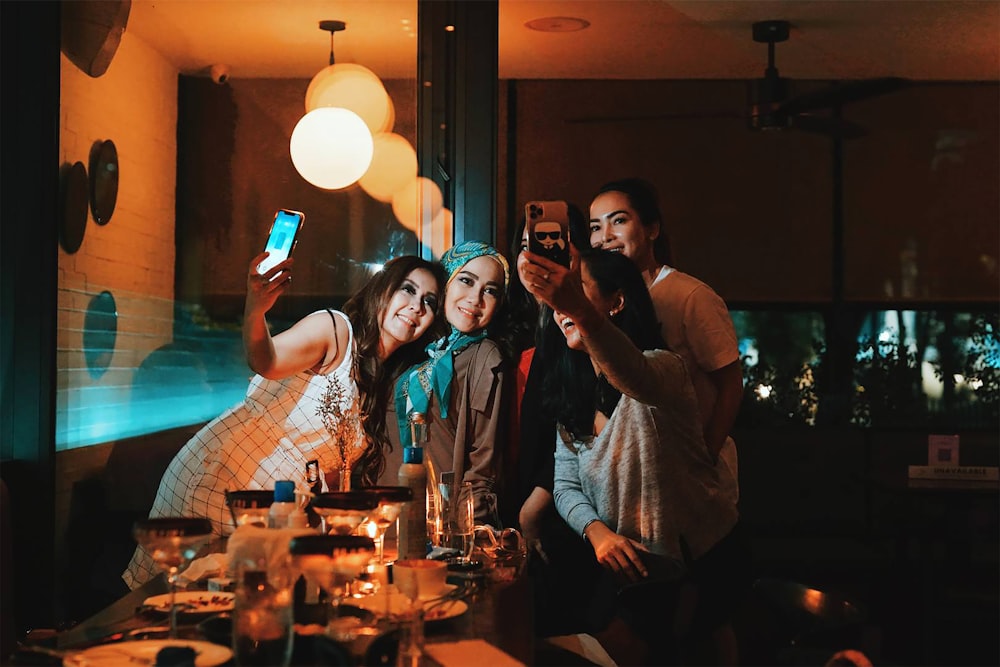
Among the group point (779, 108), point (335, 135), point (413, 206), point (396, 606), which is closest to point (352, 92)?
point (335, 135)

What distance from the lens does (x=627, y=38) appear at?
5.36 metres

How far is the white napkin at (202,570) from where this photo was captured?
6.61 feet

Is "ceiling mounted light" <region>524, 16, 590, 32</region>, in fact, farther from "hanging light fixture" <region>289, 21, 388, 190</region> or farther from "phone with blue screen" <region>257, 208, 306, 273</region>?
"phone with blue screen" <region>257, 208, 306, 273</region>

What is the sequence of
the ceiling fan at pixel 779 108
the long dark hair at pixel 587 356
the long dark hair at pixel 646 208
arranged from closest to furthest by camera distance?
the long dark hair at pixel 587 356
the long dark hair at pixel 646 208
the ceiling fan at pixel 779 108

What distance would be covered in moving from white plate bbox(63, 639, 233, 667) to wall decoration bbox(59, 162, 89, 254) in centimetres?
202

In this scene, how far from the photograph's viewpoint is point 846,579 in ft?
18.3

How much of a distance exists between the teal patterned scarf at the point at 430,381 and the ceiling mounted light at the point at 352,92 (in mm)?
776

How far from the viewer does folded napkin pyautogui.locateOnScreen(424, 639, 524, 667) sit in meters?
1.52

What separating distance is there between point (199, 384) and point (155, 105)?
912 mm

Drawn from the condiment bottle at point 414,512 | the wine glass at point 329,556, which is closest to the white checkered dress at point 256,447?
the condiment bottle at point 414,512

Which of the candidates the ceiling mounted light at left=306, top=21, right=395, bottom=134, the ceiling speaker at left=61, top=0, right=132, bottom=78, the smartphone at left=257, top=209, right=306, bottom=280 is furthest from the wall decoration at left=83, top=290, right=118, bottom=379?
the ceiling mounted light at left=306, top=21, right=395, bottom=134

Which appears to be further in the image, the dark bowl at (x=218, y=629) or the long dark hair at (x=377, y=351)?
the long dark hair at (x=377, y=351)

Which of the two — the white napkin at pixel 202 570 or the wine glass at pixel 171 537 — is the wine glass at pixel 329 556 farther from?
the white napkin at pixel 202 570

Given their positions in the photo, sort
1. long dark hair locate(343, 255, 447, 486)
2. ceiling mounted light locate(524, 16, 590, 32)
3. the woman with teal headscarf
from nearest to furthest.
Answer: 1. the woman with teal headscarf
2. long dark hair locate(343, 255, 447, 486)
3. ceiling mounted light locate(524, 16, 590, 32)
